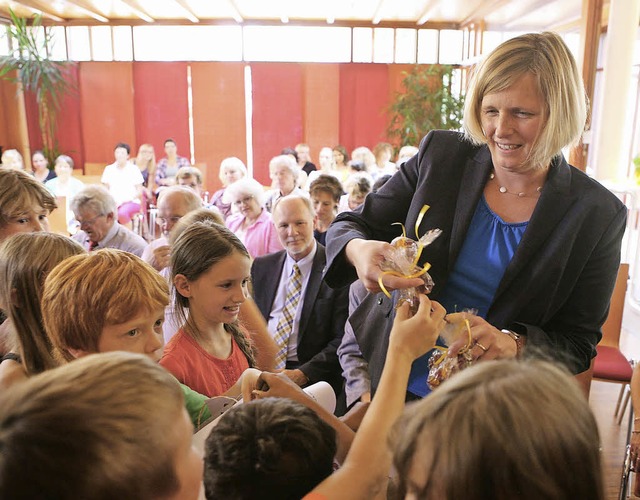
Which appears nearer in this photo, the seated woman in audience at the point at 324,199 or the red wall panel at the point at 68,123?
the seated woman in audience at the point at 324,199

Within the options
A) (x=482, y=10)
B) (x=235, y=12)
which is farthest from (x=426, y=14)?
(x=235, y=12)

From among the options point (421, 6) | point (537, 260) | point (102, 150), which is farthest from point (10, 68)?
point (537, 260)

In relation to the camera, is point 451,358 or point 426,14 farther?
point 426,14

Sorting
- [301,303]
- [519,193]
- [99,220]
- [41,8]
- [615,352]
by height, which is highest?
[41,8]

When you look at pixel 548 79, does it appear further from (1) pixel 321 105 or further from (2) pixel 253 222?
(1) pixel 321 105

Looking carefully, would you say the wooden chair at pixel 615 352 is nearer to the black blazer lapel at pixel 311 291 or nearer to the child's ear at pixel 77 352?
the black blazer lapel at pixel 311 291

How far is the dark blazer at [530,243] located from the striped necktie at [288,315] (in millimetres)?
1591

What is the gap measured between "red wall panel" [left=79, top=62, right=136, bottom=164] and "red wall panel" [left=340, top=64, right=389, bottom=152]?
4.60 m

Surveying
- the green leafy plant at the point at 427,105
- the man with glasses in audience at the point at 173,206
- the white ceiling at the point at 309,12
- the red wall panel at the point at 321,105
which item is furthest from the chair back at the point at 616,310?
the red wall panel at the point at 321,105

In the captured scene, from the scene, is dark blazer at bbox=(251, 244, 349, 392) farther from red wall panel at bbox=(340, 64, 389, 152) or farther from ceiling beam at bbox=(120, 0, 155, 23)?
red wall panel at bbox=(340, 64, 389, 152)

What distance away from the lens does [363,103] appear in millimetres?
12047

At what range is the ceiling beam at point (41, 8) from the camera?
952cm

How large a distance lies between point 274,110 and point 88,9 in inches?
159

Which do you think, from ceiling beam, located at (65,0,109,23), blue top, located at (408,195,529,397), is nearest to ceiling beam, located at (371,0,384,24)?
ceiling beam, located at (65,0,109,23)
